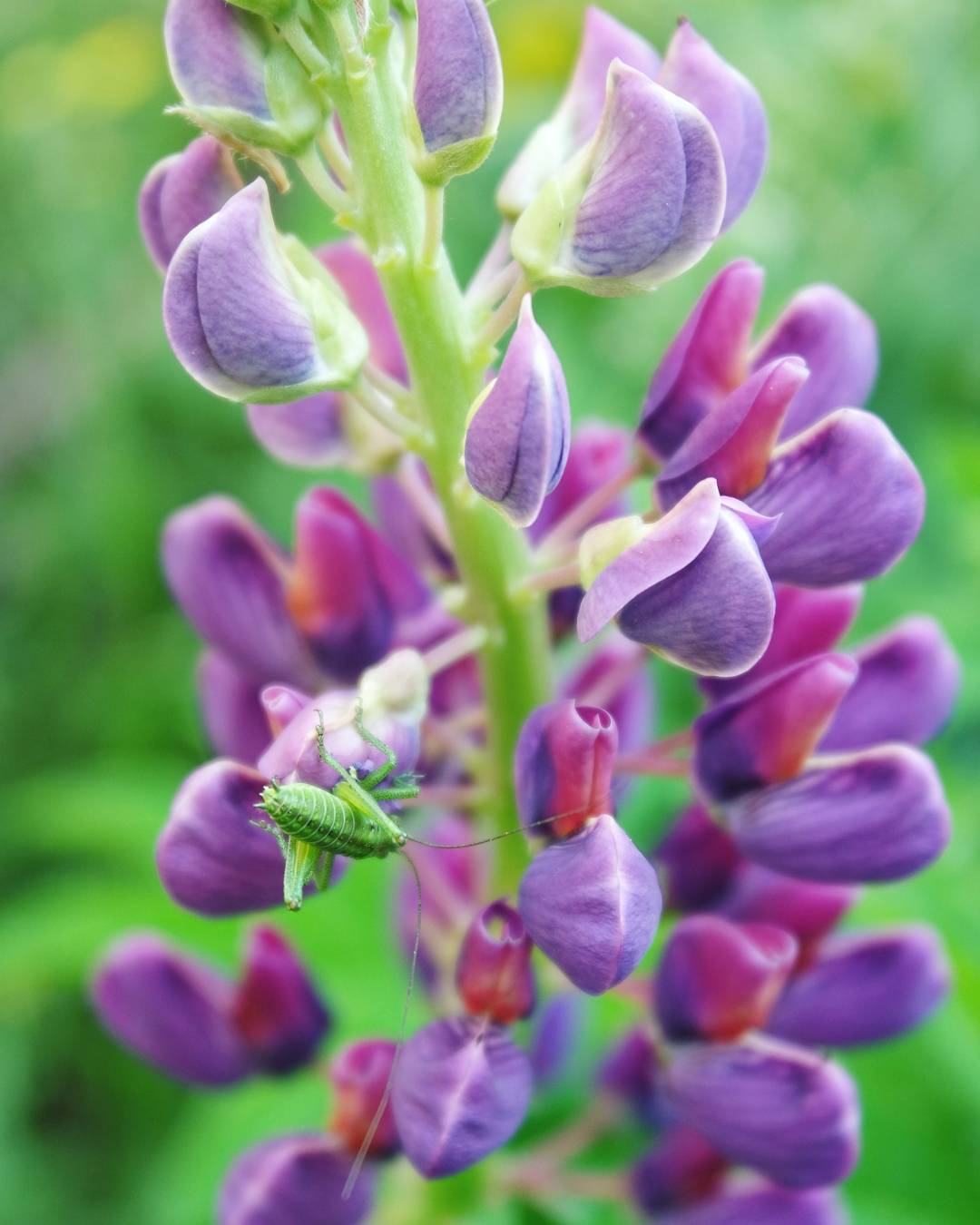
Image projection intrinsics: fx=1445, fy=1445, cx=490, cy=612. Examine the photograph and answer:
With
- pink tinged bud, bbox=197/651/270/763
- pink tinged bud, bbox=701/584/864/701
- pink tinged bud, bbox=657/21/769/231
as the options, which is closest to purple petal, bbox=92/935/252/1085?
pink tinged bud, bbox=197/651/270/763

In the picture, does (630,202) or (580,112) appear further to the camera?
(580,112)

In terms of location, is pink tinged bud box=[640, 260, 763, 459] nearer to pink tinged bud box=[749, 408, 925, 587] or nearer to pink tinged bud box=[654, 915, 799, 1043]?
pink tinged bud box=[749, 408, 925, 587]

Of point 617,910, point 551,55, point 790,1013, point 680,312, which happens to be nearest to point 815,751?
point 790,1013

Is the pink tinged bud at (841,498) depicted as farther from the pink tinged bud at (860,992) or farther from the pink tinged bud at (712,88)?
the pink tinged bud at (860,992)

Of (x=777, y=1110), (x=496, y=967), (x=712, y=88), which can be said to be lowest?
(x=777, y=1110)

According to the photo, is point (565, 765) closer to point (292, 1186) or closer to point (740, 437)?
point (740, 437)

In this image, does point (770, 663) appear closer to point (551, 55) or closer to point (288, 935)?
point (288, 935)

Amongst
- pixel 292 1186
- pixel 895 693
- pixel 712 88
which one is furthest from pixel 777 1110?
pixel 712 88
